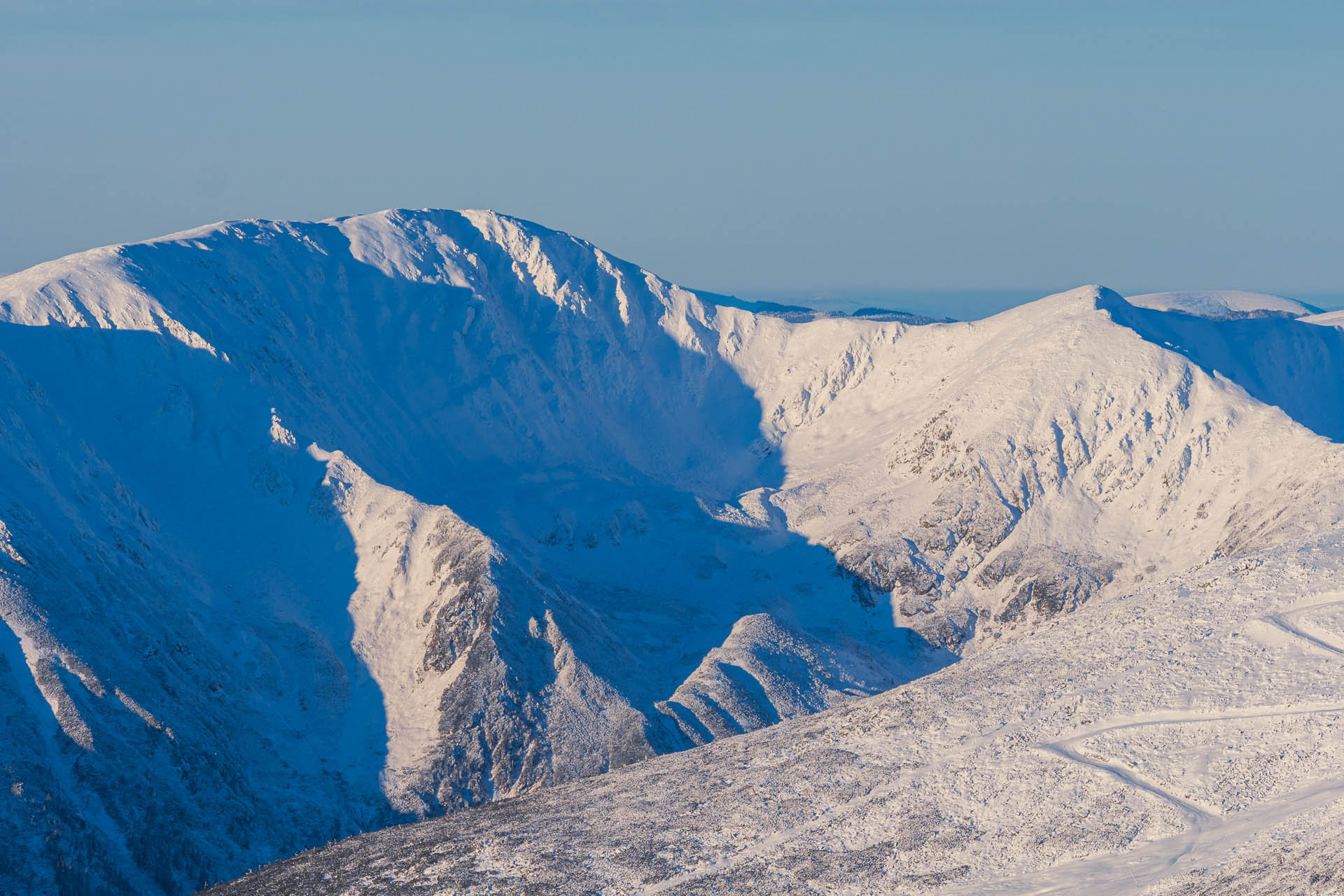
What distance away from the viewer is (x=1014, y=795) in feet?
191

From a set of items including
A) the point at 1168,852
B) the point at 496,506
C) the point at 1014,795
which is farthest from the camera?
the point at 496,506

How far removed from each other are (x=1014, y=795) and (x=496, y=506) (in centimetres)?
7877

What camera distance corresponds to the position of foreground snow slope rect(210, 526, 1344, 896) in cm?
5284

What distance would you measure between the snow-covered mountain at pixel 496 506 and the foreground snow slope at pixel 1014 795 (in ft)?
58.1

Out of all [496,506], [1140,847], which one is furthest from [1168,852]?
[496,506]

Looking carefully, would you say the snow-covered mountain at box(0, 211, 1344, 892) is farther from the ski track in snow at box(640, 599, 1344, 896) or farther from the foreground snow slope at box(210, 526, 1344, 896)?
the ski track in snow at box(640, 599, 1344, 896)

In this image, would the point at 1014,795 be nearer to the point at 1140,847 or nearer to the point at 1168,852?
the point at 1140,847

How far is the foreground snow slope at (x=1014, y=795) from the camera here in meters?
52.8

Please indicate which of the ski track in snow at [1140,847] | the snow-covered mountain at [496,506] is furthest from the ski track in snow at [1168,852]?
the snow-covered mountain at [496,506]

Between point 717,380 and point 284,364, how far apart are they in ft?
190

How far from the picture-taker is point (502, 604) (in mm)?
94562

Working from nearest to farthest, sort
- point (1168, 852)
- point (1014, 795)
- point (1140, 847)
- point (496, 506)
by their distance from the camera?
point (1168, 852) → point (1140, 847) → point (1014, 795) → point (496, 506)

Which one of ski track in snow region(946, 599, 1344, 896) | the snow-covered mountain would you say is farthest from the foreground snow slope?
the snow-covered mountain

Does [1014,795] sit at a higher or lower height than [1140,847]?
higher
